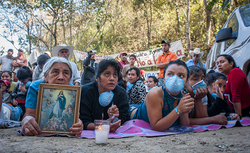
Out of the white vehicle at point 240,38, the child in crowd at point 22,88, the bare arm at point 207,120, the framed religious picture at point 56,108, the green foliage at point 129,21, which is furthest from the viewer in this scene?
the green foliage at point 129,21

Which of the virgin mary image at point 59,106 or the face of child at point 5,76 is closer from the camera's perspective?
the virgin mary image at point 59,106

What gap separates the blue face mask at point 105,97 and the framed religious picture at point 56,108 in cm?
61

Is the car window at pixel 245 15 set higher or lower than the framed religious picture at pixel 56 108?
Answer: higher

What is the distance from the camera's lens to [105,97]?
277cm

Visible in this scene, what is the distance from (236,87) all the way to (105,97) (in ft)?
7.50

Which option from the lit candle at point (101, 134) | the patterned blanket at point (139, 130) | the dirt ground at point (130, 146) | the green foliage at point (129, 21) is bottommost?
the patterned blanket at point (139, 130)

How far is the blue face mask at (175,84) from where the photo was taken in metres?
2.38

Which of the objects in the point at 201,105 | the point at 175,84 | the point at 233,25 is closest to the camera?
the point at 175,84

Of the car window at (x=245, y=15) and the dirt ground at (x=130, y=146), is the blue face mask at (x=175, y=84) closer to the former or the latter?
the dirt ground at (x=130, y=146)

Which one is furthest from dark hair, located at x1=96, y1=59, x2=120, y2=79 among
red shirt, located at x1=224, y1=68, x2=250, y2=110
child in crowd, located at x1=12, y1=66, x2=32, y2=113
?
child in crowd, located at x1=12, y1=66, x2=32, y2=113

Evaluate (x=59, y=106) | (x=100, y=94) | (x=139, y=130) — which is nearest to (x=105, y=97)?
(x=100, y=94)

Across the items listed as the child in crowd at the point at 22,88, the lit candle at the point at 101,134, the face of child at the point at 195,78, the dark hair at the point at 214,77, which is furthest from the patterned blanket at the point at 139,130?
the child in crowd at the point at 22,88

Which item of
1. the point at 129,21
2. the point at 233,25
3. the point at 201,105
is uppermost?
the point at 129,21

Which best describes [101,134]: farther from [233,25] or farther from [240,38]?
[233,25]
